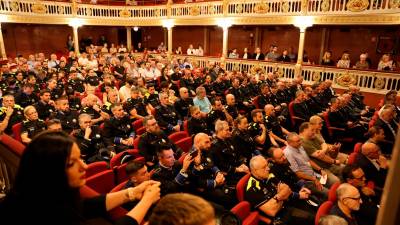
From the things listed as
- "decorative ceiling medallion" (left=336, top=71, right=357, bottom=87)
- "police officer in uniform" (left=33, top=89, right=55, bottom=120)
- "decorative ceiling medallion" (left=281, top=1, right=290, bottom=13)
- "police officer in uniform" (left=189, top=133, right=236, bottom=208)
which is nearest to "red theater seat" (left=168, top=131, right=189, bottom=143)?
"police officer in uniform" (left=189, top=133, right=236, bottom=208)

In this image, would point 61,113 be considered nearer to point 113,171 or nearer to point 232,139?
point 113,171

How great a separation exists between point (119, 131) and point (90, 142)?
0.56 metres

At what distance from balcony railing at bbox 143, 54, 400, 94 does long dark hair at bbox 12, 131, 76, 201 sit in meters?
10.4

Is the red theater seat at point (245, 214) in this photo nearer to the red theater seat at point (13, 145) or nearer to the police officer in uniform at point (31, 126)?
the red theater seat at point (13, 145)

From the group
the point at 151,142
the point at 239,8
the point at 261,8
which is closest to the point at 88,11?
the point at 239,8

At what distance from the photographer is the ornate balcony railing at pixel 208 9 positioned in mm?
9742

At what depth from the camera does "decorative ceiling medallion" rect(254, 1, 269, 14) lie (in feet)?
38.5

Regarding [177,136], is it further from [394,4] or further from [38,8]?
[38,8]

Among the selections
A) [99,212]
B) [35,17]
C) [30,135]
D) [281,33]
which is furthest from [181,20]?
[99,212]

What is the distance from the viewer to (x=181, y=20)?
15.0 meters

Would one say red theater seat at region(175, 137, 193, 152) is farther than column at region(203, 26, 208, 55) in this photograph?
No

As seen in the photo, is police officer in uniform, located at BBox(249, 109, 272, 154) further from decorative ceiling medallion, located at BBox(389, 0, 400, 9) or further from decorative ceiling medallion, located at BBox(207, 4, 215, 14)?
decorative ceiling medallion, located at BBox(207, 4, 215, 14)

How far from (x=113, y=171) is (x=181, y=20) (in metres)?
12.8

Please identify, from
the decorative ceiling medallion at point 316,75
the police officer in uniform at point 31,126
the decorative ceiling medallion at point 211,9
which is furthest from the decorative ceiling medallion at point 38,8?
the decorative ceiling medallion at point 316,75
